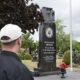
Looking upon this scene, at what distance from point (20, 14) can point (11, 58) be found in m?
16.7

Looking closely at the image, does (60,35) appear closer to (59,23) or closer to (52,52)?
(59,23)

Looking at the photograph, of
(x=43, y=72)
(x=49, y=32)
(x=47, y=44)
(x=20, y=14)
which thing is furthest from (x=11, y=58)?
(x=49, y=32)

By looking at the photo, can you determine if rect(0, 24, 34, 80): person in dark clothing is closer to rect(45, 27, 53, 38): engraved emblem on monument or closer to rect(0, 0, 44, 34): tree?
rect(0, 0, 44, 34): tree

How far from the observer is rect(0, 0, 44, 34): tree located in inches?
776

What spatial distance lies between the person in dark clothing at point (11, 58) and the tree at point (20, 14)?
50.8 feet

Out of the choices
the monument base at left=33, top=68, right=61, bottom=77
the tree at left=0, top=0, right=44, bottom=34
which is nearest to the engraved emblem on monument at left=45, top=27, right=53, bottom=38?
the monument base at left=33, top=68, right=61, bottom=77

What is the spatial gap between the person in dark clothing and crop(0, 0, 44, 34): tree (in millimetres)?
15490

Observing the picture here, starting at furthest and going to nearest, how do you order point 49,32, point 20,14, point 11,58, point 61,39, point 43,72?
point 61,39, point 49,32, point 43,72, point 20,14, point 11,58

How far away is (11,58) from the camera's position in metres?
3.55

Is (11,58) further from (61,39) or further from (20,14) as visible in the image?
(61,39)

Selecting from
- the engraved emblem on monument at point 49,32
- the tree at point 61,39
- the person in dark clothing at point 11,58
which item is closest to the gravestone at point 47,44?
the engraved emblem on monument at point 49,32

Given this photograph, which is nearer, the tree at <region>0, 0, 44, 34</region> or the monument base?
the tree at <region>0, 0, 44, 34</region>

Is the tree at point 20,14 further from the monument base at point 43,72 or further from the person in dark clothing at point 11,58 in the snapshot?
the person in dark clothing at point 11,58

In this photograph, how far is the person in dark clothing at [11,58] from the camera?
3430mm
